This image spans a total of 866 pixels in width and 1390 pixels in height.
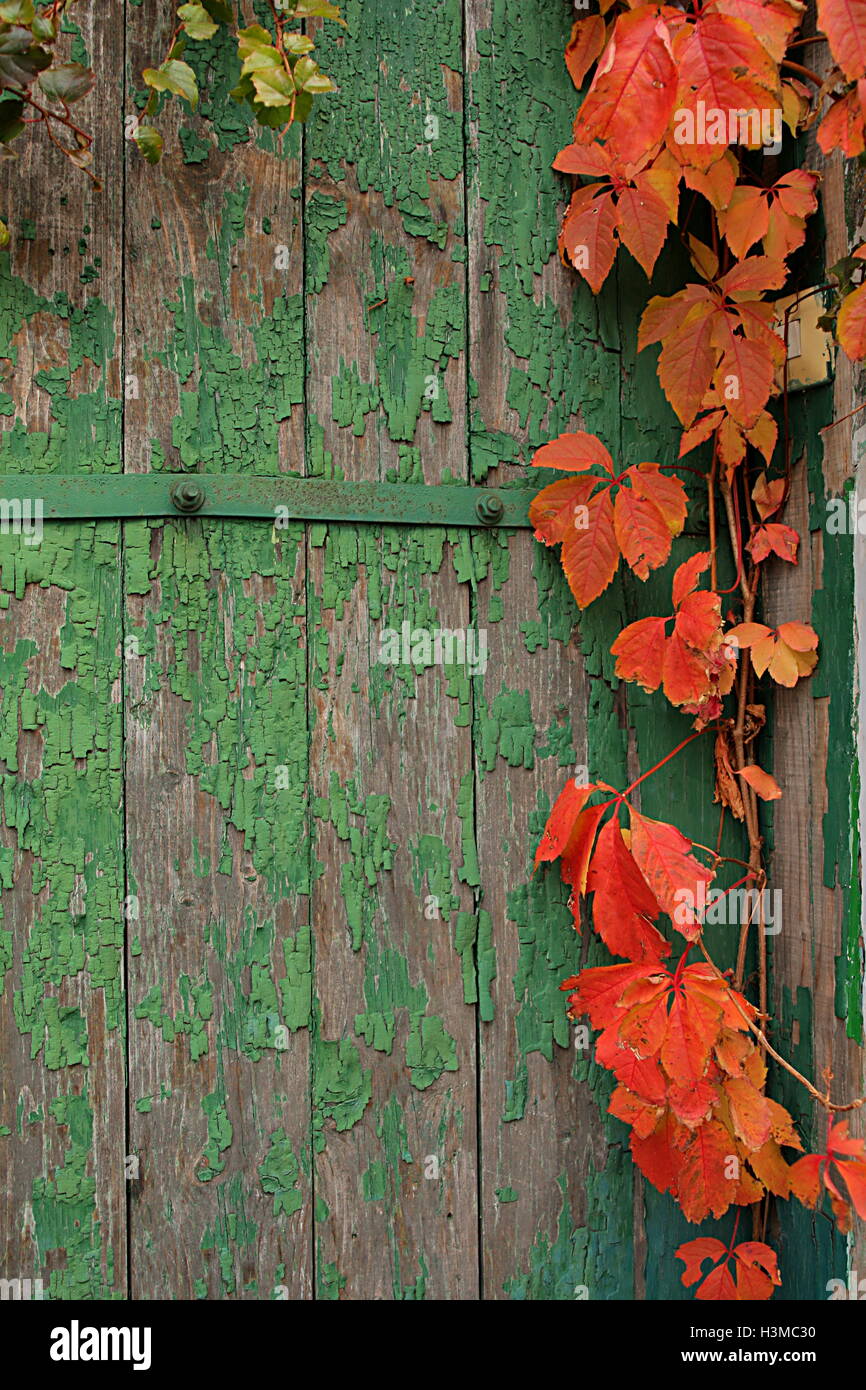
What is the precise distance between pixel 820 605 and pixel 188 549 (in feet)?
2.54

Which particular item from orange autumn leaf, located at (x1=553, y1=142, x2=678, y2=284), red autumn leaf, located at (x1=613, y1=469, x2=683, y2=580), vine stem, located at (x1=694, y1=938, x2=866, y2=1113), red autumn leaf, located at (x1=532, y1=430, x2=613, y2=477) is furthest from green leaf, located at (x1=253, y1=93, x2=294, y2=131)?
vine stem, located at (x1=694, y1=938, x2=866, y2=1113)

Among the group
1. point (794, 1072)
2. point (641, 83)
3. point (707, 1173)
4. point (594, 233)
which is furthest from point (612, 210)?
point (707, 1173)

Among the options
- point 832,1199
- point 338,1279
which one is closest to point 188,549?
point 338,1279

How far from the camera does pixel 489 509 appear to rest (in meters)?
1.26

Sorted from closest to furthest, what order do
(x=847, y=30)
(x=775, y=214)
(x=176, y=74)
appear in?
(x=847, y=30), (x=176, y=74), (x=775, y=214)

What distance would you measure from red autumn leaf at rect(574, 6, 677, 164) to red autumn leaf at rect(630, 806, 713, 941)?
0.76 meters

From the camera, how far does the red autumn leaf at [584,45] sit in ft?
4.12

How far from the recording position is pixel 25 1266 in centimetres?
116

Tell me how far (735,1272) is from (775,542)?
0.91 metres

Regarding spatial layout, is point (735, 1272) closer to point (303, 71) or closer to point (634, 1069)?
point (634, 1069)

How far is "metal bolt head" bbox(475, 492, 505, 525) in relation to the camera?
1.26 m

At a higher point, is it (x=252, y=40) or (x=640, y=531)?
(x=252, y=40)
